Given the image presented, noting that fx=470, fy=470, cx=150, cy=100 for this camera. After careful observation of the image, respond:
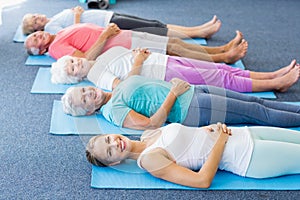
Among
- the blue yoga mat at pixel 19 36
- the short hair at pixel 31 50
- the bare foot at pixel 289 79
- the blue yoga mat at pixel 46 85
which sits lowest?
the blue yoga mat at pixel 19 36

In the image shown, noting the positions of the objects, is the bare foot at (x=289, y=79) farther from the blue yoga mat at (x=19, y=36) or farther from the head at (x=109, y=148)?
the blue yoga mat at (x=19, y=36)

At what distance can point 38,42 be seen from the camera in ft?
10.8

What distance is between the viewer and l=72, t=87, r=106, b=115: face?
2457 mm

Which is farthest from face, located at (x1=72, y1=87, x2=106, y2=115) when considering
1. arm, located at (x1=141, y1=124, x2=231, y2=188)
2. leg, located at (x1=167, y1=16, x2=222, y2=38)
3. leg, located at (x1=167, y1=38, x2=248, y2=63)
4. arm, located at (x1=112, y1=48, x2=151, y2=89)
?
leg, located at (x1=167, y1=16, x2=222, y2=38)

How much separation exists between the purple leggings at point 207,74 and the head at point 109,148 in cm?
64

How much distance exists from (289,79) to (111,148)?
4.40 ft

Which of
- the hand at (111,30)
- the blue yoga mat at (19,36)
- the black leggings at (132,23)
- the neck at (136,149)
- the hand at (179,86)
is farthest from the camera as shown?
the blue yoga mat at (19,36)

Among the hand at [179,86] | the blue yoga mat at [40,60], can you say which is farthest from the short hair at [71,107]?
the blue yoga mat at [40,60]

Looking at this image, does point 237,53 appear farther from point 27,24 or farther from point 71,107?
point 27,24

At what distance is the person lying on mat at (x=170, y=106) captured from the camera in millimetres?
2355

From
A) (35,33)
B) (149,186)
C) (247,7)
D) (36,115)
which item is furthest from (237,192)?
(247,7)

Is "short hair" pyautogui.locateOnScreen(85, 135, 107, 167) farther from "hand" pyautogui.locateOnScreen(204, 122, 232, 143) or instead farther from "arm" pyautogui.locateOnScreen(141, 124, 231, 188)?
"hand" pyautogui.locateOnScreen(204, 122, 232, 143)

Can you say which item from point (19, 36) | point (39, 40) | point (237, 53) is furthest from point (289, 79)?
point (19, 36)

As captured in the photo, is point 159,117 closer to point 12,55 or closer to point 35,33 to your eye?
point 35,33
